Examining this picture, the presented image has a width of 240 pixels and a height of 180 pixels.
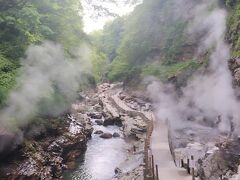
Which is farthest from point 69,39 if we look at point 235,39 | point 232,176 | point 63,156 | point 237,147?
point 232,176

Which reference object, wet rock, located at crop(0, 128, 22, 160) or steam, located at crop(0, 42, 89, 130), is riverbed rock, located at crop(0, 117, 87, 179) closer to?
wet rock, located at crop(0, 128, 22, 160)

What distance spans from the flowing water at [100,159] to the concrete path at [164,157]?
8.42 ft

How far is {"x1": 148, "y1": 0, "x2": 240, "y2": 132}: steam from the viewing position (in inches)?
946

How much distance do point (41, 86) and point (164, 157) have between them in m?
8.05

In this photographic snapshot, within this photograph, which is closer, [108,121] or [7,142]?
[7,142]

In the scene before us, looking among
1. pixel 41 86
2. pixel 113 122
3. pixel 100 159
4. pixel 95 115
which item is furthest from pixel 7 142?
pixel 95 115

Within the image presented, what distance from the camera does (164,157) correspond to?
738 inches

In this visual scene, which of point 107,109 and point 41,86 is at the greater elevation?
point 107,109

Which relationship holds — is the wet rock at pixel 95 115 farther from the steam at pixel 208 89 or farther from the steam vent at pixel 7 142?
the steam vent at pixel 7 142

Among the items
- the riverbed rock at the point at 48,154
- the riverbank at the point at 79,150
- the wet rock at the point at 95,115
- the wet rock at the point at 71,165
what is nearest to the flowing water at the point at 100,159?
the riverbank at the point at 79,150

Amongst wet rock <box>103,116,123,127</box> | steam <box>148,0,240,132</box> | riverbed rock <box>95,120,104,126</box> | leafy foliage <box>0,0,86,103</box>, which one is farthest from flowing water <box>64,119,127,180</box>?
leafy foliage <box>0,0,86,103</box>

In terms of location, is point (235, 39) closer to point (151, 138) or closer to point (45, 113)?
point (151, 138)

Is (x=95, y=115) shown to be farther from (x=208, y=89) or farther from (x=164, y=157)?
(x=164, y=157)

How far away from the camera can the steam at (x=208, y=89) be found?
78.8 ft
